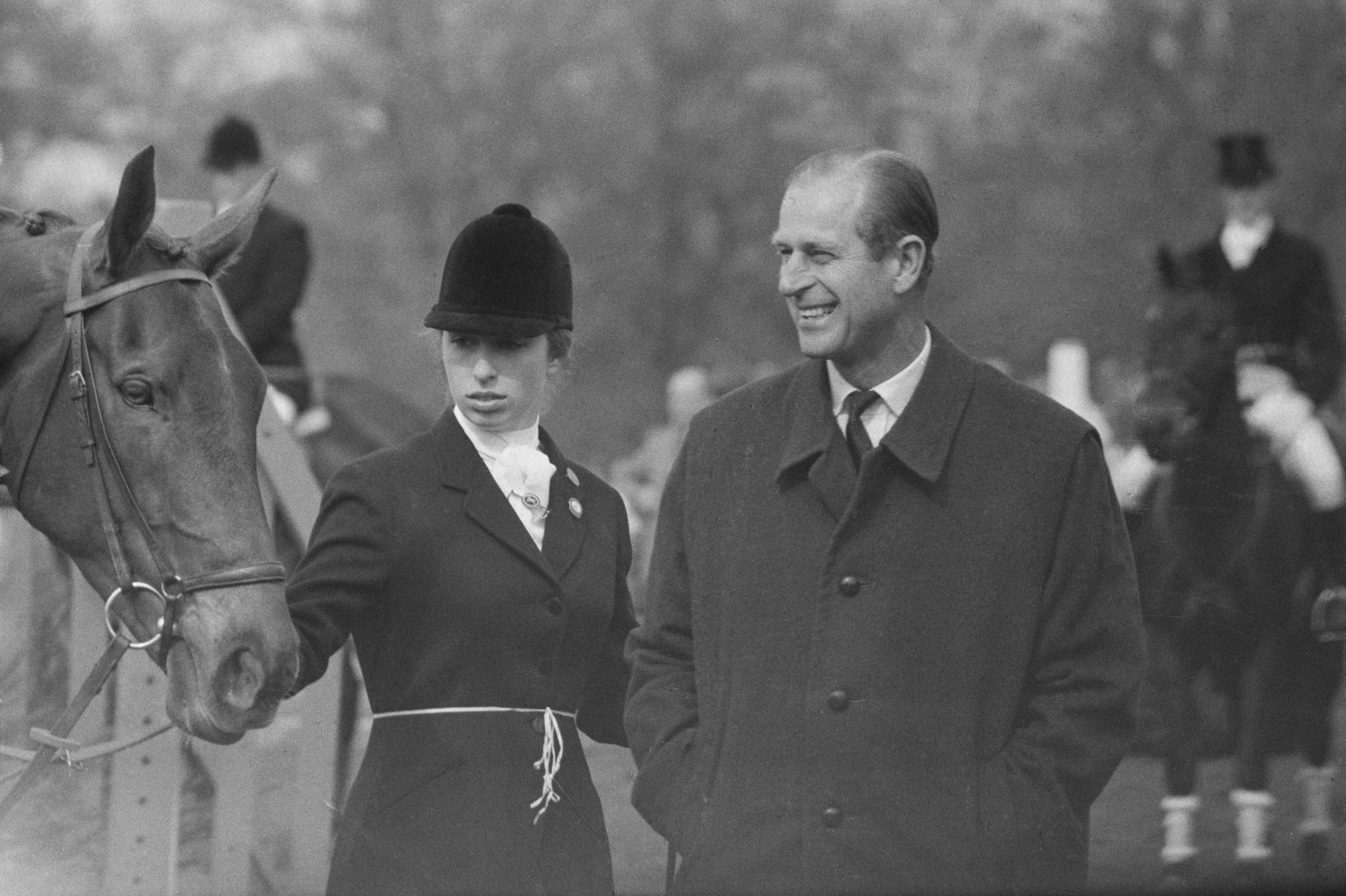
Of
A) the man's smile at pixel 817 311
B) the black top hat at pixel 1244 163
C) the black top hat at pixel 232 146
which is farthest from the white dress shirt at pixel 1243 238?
the man's smile at pixel 817 311

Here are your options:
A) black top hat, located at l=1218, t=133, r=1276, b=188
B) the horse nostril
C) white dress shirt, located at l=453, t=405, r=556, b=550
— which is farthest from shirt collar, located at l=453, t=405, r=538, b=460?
black top hat, located at l=1218, t=133, r=1276, b=188

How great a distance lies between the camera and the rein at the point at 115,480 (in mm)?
3055

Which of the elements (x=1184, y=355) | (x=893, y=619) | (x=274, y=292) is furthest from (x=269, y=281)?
(x=893, y=619)

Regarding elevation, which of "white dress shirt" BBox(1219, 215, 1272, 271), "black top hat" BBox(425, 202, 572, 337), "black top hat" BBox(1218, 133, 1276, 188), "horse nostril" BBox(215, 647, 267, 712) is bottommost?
"horse nostril" BBox(215, 647, 267, 712)

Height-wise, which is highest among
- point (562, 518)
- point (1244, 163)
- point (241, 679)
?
point (1244, 163)

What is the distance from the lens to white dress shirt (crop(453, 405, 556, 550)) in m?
3.46

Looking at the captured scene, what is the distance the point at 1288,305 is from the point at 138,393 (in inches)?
204

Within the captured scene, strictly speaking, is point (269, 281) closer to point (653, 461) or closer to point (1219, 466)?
point (653, 461)

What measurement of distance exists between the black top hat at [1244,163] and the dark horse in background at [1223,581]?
0.66 metres

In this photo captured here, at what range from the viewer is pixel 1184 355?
660 centimetres

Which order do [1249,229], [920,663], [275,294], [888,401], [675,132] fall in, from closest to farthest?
[920,663] → [888,401] → [275,294] → [1249,229] → [675,132]

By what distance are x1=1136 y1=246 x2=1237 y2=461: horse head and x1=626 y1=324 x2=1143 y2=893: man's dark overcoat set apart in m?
3.71

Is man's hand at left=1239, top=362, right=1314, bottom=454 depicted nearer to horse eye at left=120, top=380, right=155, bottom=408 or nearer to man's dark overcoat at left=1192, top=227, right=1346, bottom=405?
man's dark overcoat at left=1192, top=227, right=1346, bottom=405

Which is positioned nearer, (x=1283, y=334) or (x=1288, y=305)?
(x=1288, y=305)
